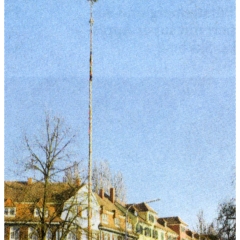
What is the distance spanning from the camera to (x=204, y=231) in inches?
1533

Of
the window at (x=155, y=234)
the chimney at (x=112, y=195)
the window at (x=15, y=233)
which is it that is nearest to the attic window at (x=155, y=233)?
the window at (x=155, y=234)

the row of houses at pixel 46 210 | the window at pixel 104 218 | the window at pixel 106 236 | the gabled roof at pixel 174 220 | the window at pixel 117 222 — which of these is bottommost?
the window at pixel 106 236

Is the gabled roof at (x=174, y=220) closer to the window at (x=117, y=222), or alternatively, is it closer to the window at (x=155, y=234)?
the window at (x=155, y=234)

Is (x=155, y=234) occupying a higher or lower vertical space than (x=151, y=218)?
lower

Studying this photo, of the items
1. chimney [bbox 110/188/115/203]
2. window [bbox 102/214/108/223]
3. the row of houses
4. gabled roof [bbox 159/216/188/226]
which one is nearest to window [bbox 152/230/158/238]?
gabled roof [bbox 159/216/188/226]

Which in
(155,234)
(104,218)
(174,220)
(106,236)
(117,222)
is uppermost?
(104,218)

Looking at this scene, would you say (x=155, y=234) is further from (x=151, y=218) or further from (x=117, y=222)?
(x=117, y=222)

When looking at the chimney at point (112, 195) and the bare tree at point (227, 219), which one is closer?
the bare tree at point (227, 219)

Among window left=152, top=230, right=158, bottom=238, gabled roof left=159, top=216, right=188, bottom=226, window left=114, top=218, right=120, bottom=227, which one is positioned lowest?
window left=152, top=230, right=158, bottom=238

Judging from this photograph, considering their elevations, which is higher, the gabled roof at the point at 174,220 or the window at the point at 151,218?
the window at the point at 151,218

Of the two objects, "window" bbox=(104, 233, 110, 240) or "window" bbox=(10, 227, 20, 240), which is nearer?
"window" bbox=(10, 227, 20, 240)

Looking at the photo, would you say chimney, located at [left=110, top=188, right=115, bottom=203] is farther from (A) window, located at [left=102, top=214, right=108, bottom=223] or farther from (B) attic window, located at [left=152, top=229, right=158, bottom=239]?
(B) attic window, located at [left=152, top=229, right=158, bottom=239]

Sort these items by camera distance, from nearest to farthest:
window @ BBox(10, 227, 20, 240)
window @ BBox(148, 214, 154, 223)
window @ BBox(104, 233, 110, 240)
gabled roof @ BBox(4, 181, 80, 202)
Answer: gabled roof @ BBox(4, 181, 80, 202) < window @ BBox(10, 227, 20, 240) < window @ BBox(104, 233, 110, 240) < window @ BBox(148, 214, 154, 223)

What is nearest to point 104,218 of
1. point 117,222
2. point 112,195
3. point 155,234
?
point 117,222
